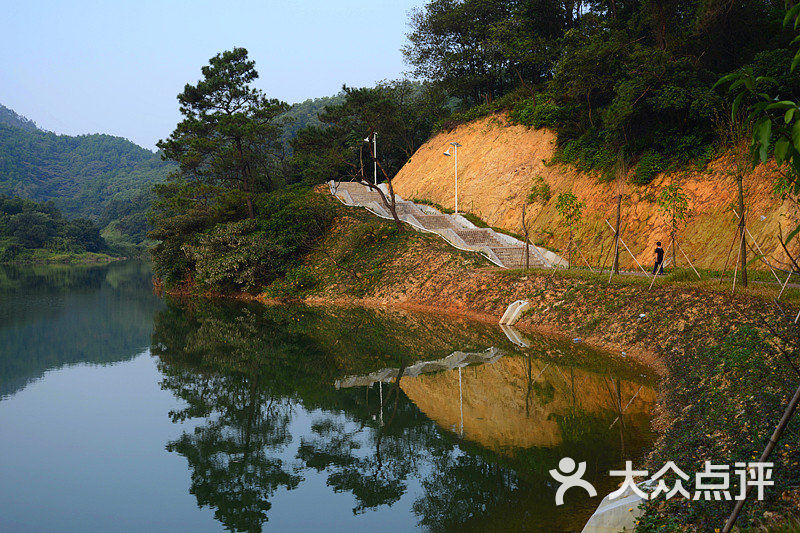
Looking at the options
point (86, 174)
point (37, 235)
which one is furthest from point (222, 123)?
point (86, 174)

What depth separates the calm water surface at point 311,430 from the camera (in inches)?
259

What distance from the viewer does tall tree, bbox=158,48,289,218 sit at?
1188 inches

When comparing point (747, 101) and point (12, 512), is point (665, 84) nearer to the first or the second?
point (747, 101)

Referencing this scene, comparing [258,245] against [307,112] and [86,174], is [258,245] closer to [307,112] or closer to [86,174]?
[307,112]

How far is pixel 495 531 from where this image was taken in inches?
233

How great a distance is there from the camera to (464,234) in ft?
88.2

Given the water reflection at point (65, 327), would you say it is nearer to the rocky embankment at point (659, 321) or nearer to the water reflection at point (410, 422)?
the water reflection at point (410, 422)

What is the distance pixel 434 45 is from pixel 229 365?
3353 centimetres

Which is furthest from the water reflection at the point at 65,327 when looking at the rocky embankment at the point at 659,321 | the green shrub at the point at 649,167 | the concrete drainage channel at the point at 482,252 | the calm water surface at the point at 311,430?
the green shrub at the point at 649,167

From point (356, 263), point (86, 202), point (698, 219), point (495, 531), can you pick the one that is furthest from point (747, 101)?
point (86, 202)

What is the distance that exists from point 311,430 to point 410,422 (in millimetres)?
1806

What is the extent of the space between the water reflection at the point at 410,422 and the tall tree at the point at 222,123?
1623 cm

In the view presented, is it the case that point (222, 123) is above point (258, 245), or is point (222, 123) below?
above

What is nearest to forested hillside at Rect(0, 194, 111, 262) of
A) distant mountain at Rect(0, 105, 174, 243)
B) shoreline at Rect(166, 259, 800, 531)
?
distant mountain at Rect(0, 105, 174, 243)
